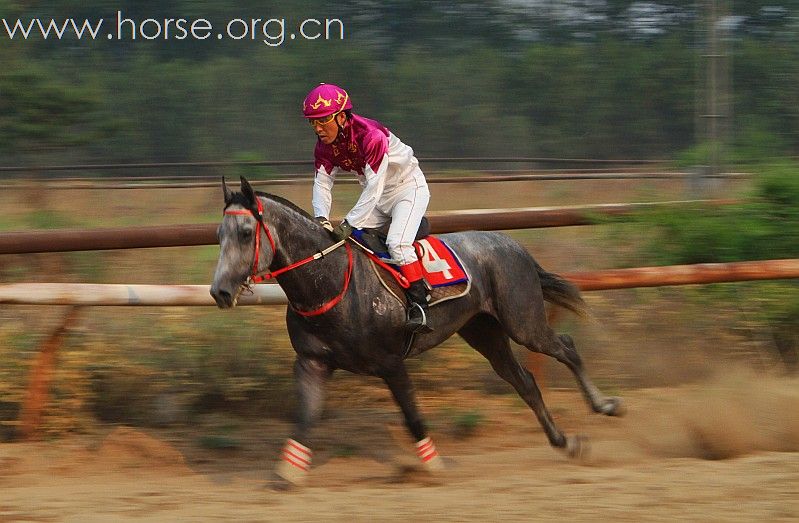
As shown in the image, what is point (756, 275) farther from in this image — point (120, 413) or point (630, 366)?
point (120, 413)

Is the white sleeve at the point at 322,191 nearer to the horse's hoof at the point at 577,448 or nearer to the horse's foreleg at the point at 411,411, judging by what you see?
the horse's foreleg at the point at 411,411

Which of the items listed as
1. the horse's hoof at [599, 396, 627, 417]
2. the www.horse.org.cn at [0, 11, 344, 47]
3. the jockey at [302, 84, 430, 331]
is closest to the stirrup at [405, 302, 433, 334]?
the jockey at [302, 84, 430, 331]

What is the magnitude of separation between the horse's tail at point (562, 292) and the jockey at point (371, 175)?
45.4 inches

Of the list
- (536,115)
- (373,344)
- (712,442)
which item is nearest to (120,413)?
(373,344)

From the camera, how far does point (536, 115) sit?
1191 centimetres

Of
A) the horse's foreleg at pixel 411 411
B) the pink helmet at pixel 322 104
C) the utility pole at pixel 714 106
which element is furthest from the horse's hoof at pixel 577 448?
the utility pole at pixel 714 106

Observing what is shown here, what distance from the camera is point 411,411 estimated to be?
587 cm

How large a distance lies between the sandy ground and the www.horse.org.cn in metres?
5.28

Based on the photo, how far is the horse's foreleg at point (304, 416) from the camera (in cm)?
552

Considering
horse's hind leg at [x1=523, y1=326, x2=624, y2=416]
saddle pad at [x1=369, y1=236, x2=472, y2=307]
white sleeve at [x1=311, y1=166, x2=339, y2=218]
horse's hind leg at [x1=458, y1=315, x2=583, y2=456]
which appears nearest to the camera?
saddle pad at [x1=369, y1=236, x2=472, y2=307]

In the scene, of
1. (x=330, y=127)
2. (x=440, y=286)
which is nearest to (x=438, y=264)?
(x=440, y=286)

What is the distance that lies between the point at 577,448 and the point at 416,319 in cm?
138

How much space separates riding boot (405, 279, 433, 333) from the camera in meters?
5.79

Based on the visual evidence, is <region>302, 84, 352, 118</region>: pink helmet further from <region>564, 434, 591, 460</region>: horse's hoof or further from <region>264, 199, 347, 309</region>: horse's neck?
<region>564, 434, 591, 460</region>: horse's hoof
